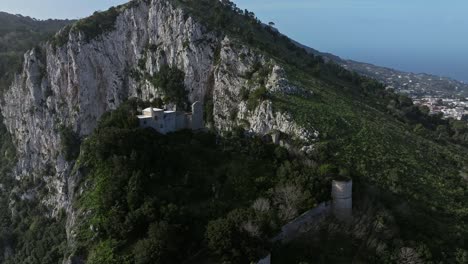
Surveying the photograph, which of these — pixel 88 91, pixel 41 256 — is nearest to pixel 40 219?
pixel 41 256

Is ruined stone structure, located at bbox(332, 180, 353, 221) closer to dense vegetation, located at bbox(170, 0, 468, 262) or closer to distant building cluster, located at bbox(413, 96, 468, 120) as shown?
dense vegetation, located at bbox(170, 0, 468, 262)

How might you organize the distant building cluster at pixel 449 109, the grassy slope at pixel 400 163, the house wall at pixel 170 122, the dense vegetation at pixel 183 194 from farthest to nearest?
1. the distant building cluster at pixel 449 109
2. the house wall at pixel 170 122
3. the grassy slope at pixel 400 163
4. the dense vegetation at pixel 183 194

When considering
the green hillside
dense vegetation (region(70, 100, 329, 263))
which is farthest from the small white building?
the green hillside

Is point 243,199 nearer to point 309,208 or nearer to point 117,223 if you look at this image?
point 309,208

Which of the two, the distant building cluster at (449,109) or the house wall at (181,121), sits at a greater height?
the house wall at (181,121)

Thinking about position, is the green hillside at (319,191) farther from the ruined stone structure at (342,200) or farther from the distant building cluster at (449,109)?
the distant building cluster at (449,109)

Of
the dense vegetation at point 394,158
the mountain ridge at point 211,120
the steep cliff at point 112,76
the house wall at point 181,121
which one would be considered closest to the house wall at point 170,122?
the house wall at point 181,121

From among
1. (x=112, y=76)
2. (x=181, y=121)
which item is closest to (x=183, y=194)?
(x=181, y=121)
